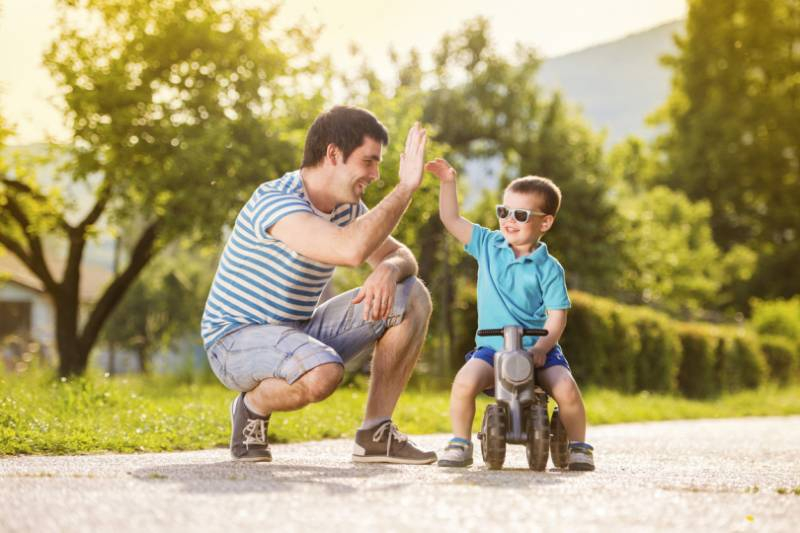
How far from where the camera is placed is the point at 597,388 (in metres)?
16.5

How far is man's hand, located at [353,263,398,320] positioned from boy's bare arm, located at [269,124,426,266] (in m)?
0.30

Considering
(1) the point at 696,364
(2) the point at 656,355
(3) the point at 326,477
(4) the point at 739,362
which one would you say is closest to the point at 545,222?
(3) the point at 326,477

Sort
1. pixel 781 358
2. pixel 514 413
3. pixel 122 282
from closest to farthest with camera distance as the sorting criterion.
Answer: pixel 514 413 → pixel 122 282 → pixel 781 358

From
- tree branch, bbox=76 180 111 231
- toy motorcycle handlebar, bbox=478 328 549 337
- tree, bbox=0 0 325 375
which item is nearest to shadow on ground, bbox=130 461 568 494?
toy motorcycle handlebar, bbox=478 328 549 337

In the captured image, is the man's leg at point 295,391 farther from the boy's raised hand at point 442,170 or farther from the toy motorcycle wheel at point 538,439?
the boy's raised hand at point 442,170

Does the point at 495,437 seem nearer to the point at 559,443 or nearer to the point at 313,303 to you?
the point at 559,443

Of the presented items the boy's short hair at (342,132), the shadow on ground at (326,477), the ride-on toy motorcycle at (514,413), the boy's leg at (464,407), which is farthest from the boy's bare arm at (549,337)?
the boy's short hair at (342,132)

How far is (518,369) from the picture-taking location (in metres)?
4.85

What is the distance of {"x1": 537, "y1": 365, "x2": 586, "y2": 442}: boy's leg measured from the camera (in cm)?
505

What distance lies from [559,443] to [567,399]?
0.22 meters

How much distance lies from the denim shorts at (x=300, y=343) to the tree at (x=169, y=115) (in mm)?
12552

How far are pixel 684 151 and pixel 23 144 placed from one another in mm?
32012

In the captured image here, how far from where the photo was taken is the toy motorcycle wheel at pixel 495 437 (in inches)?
188

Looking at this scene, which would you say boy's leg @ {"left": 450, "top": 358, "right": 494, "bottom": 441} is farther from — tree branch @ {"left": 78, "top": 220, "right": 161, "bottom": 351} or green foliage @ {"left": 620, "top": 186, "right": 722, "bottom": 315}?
green foliage @ {"left": 620, "top": 186, "right": 722, "bottom": 315}
